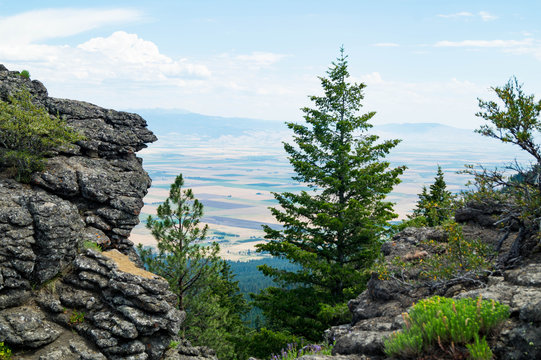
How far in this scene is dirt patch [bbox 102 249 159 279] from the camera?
14.3m

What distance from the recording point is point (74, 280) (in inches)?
539

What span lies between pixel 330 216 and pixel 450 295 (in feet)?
35.9

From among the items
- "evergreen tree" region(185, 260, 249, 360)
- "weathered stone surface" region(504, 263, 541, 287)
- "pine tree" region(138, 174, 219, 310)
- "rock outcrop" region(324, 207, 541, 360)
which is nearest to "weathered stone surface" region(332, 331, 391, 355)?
"rock outcrop" region(324, 207, 541, 360)

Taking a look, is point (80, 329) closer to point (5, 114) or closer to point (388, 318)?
point (5, 114)

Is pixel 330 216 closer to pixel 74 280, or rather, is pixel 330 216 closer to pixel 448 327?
pixel 74 280

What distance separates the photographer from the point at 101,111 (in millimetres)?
20016

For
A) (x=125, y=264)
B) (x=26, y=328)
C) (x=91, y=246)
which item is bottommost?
(x=26, y=328)

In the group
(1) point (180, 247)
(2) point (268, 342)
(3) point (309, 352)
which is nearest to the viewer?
(3) point (309, 352)

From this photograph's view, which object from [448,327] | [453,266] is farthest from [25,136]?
[448,327]

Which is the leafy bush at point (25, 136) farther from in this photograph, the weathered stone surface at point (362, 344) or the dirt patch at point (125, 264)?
the weathered stone surface at point (362, 344)

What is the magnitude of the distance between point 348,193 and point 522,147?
42.1 feet

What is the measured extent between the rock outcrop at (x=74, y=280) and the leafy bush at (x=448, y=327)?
1004cm

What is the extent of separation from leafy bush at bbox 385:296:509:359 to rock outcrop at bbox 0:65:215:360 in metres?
→ 10.0

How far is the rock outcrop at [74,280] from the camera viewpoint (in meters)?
12.3
